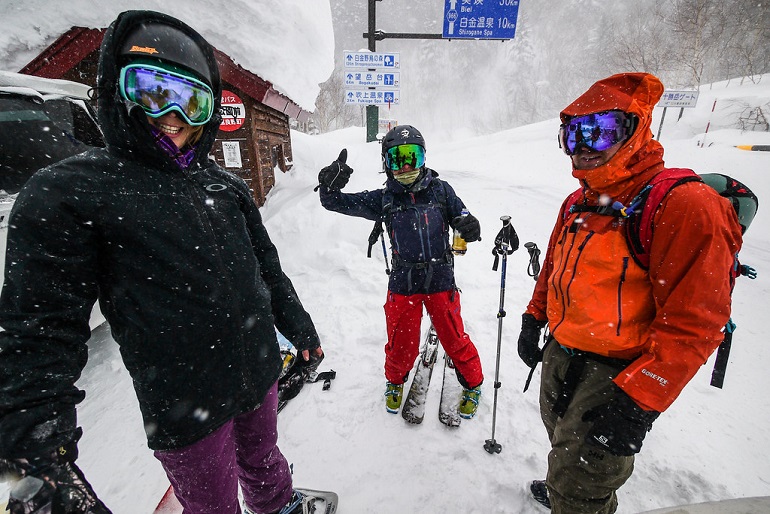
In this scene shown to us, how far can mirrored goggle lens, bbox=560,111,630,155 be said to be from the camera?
1.62 m

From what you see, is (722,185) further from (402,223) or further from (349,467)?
(349,467)

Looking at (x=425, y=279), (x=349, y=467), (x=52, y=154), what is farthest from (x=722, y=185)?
(x=52, y=154)

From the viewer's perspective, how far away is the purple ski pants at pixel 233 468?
1.45 metres

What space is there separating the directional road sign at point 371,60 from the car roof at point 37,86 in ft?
28.6

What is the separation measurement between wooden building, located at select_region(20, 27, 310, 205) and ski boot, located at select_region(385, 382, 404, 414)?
17.7 ft

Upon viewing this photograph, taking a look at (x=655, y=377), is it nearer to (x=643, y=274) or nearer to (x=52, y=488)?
(x=643, y=274)

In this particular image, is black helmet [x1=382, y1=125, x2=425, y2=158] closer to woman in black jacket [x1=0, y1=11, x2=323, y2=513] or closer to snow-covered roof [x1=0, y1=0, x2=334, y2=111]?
woman in black jacket [x1=0, y1=11, x2=323, y2=513]

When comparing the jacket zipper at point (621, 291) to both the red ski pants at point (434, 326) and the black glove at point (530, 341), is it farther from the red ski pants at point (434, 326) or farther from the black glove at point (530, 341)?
the red ski pants at point (434, 326)

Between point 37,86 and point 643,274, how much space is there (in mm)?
6384

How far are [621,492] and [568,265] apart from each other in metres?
1.97

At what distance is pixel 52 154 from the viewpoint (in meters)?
3.71

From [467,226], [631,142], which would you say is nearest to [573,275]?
[631,142]

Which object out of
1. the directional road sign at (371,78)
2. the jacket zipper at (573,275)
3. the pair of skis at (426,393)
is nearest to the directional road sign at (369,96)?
the directional road sign at (371,78)

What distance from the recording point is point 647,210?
150cm
